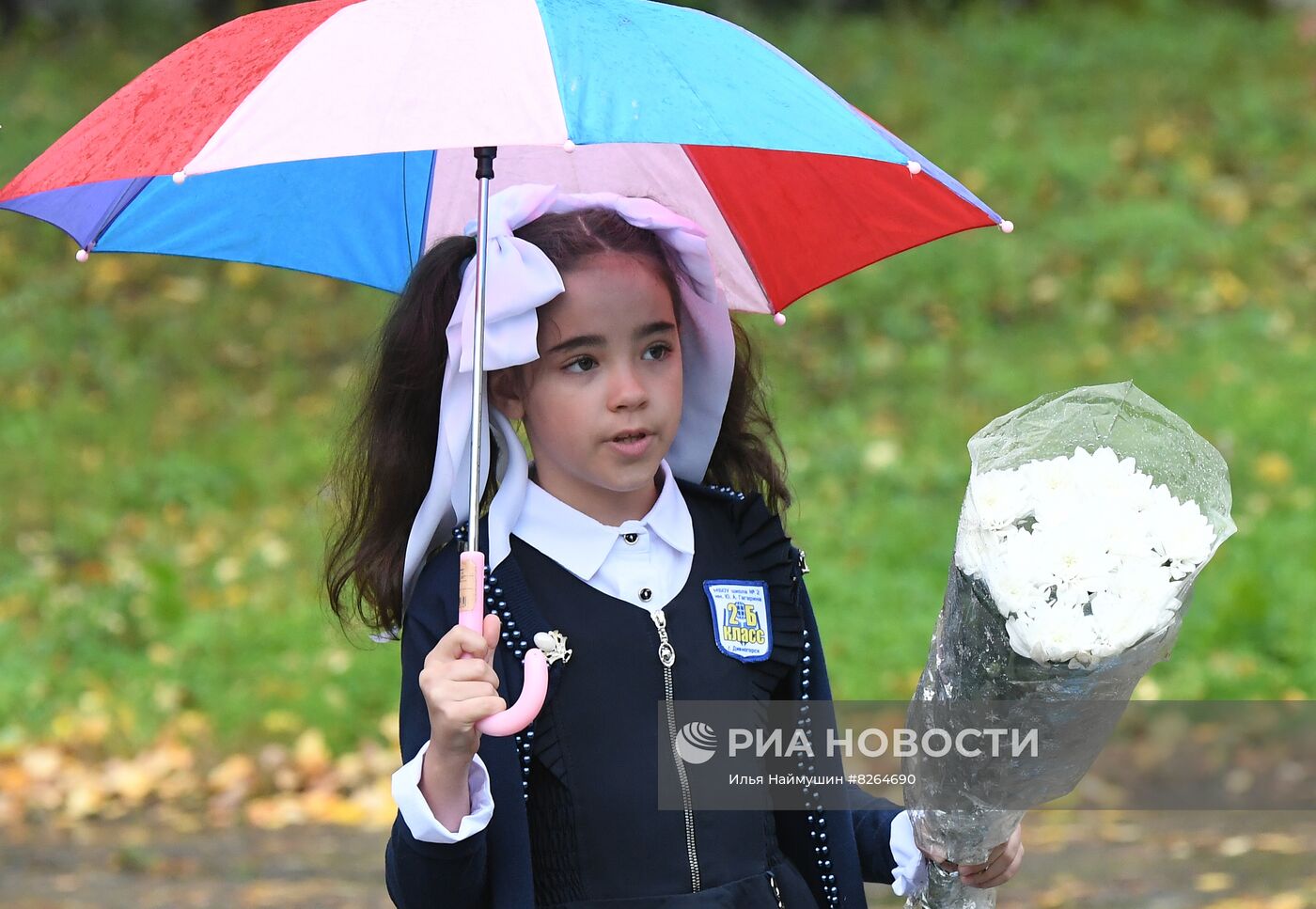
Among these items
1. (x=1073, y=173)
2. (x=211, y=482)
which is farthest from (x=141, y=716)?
(x=1073, y=173)

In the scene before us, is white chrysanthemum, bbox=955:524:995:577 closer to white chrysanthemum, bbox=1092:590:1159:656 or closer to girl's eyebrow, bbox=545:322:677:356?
white chrysanthemum, bbox=1092:590:1159:656

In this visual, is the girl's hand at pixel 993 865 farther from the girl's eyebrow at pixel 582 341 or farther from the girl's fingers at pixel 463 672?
the girl's eyebrow at pixel 582 341

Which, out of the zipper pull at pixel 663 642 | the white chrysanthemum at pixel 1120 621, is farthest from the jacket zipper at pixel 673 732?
the white chrysanthemum at pixel 1120 621

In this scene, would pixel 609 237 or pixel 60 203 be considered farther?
pixel 60 203

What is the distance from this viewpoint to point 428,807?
2.22m

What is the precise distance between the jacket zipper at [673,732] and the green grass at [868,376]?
3.22m

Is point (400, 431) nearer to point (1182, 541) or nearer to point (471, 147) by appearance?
point (471, 147)

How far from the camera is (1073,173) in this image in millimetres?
8828

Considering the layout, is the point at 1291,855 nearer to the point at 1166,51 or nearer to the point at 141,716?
the point at 141,716

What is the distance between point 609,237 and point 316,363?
585 centimetres

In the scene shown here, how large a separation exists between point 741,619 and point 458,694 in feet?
1.75

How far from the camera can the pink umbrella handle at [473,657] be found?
7.16 feet

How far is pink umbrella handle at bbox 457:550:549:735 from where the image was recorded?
7.16 ft

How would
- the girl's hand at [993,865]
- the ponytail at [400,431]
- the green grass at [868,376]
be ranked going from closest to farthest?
the girl's hand at [993,865] → the ponytail at [400,431] → the green grass at [868,376]
